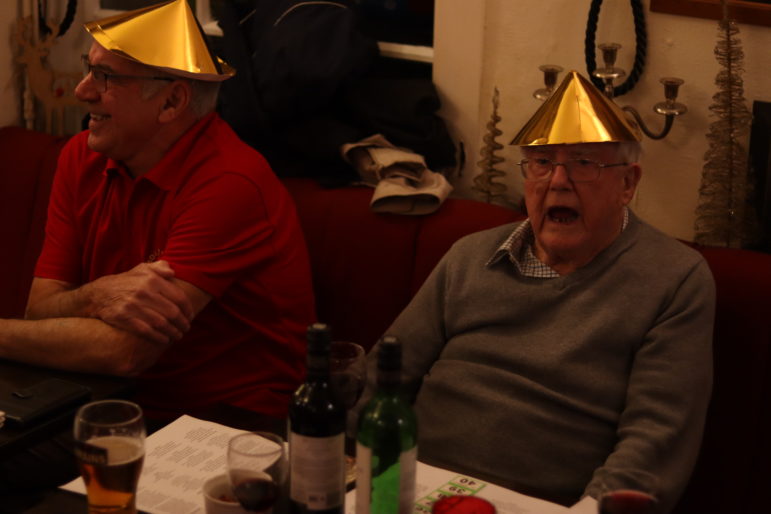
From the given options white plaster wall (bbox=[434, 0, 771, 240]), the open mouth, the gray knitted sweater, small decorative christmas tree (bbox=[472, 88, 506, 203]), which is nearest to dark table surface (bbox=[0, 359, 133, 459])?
the gray knitted sweater

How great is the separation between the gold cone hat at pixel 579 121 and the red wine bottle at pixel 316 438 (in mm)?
903

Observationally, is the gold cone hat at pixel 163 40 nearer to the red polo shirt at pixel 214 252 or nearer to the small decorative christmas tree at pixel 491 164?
the red polo shirt at pixel 214 252

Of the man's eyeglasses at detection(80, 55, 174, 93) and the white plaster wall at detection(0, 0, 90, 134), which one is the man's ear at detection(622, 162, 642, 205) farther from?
the white plaster wall at detection(0, 0, 90, 134)

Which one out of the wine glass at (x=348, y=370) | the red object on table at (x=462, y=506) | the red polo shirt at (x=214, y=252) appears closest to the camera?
the red object on table at (x=462, y=506)

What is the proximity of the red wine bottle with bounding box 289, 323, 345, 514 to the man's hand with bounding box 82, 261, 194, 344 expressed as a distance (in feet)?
2.82

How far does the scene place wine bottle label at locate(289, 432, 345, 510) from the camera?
1.29 meters

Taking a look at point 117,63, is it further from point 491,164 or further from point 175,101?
point 491,164

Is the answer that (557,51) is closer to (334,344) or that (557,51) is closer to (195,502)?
(334,344)

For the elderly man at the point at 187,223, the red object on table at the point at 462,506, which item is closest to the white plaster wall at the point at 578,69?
the elderly man at the point at 187,223

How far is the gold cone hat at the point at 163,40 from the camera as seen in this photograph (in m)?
2.27

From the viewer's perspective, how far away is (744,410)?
6.88ft

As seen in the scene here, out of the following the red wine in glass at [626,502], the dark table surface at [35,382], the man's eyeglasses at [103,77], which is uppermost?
the man's eyeglasses at [103,77]

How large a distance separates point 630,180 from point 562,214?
0.15m

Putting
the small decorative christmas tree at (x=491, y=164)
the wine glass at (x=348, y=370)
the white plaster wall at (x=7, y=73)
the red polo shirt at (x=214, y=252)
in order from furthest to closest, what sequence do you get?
the white plaster wall at (x=7, y=73) → the small decorative christmas tree at (x=491, y=164) → the red polo shirt at (x=214, y=252) → the wine glass at (x=348, y=370)
